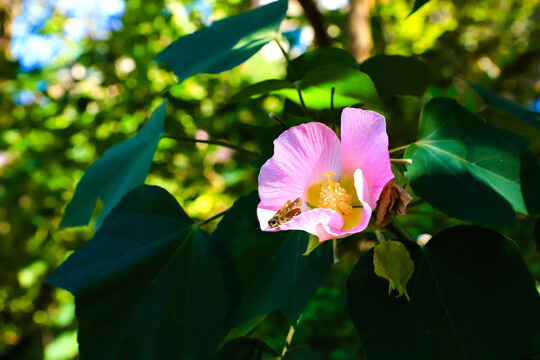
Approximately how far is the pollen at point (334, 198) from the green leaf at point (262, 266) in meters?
0.04

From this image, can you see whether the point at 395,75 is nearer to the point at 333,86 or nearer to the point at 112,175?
the point at 333,86

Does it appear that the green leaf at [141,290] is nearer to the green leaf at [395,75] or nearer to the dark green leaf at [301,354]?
the dark green leaf at [301,354]

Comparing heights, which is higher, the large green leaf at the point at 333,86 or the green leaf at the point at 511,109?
the large green leaf at the point at 333,86

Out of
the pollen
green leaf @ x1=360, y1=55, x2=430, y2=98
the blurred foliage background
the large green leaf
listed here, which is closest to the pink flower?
the pollen

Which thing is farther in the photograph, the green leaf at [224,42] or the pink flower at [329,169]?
the green leaf at [224,42]

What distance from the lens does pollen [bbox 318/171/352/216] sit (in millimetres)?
385

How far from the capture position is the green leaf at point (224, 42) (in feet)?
1.75

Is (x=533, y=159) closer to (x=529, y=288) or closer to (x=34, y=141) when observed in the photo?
(x=529, y=288)

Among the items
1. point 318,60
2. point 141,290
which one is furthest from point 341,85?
point 141,290

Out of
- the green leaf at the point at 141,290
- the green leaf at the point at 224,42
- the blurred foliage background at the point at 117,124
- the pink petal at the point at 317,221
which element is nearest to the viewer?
the pink petal at the point at 317,221

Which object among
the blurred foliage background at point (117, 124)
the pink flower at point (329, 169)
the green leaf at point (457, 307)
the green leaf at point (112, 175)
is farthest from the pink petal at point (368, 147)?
the blurred foliage background at point (117, 124)

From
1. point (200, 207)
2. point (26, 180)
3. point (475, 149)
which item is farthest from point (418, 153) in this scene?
point (26, 180)

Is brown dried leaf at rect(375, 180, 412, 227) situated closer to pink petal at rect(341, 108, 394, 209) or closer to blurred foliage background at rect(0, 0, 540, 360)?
pink petal at rect(341, 108, 394, 209)

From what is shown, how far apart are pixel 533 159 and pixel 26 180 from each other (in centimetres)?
180
